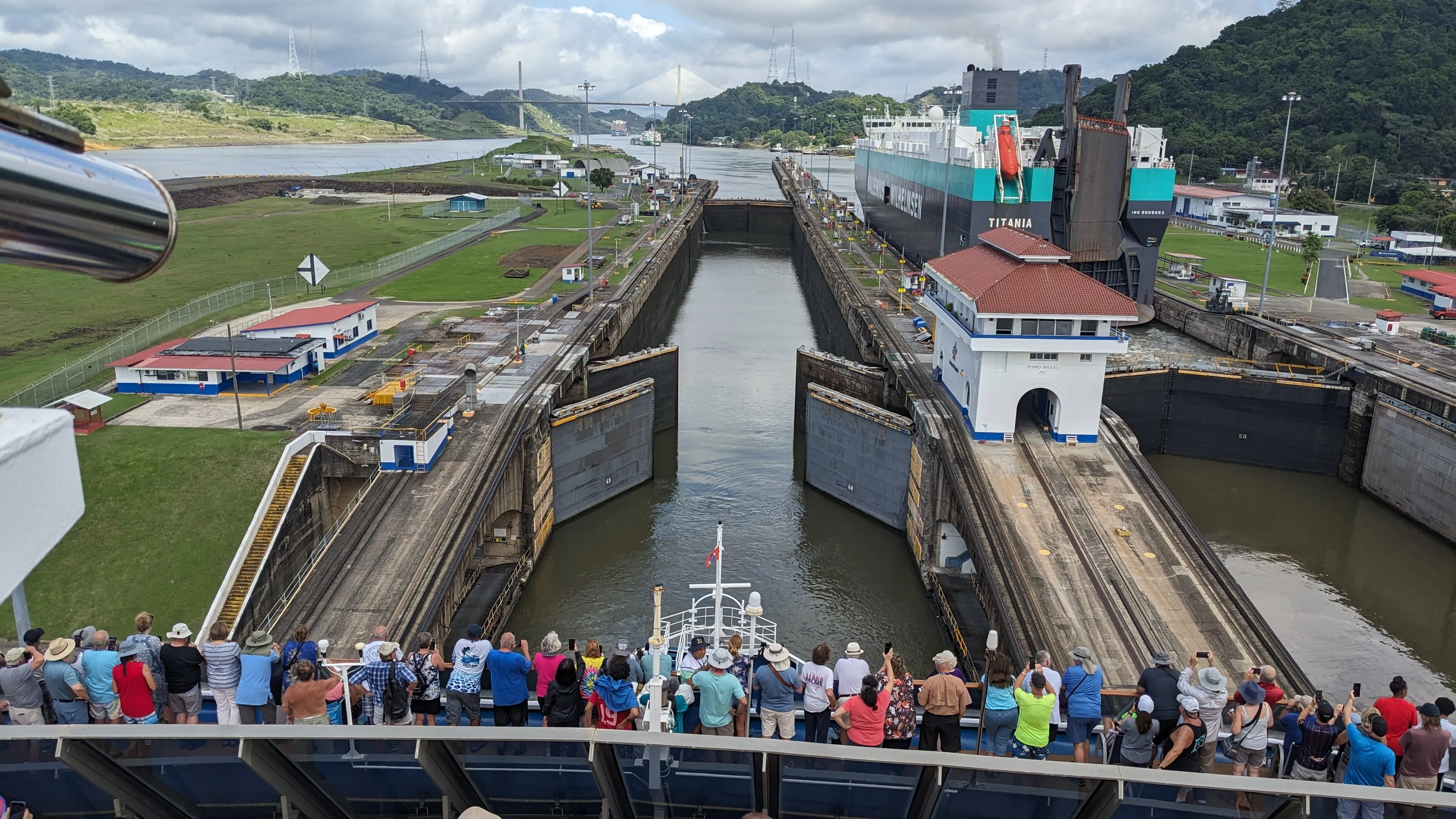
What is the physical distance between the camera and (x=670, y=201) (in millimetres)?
105125

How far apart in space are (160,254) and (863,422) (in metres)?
30.2

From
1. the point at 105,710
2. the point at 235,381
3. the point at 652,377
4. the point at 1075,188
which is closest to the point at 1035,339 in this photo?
the point at 652,377

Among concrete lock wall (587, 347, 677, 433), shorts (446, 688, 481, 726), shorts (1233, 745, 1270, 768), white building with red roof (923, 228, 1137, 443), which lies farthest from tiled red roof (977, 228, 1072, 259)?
shorts (446, 688, 481, 726)

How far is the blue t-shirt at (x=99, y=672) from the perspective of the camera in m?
9.91

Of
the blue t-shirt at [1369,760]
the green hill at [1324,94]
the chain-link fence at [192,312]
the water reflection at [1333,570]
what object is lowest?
the water reflection at [1333,570]

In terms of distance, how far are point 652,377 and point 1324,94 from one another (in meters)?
118

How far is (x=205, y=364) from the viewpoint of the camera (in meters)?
31.7

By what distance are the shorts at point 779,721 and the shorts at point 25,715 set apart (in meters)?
7.15

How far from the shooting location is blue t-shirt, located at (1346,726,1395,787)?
873 centimetres

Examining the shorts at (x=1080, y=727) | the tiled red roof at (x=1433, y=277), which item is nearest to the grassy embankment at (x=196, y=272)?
the shorts at (x=1080, y=727)

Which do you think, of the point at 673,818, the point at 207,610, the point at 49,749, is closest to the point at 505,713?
the point at 673,818

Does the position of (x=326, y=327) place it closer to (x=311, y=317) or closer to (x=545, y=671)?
(x=311, y=317)

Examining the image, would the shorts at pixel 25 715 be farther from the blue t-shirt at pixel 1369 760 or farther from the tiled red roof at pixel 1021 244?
the tiled red roof at pixel 1021 244

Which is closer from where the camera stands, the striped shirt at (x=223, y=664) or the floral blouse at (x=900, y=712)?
the floral blouse at (x=900, y=712)
